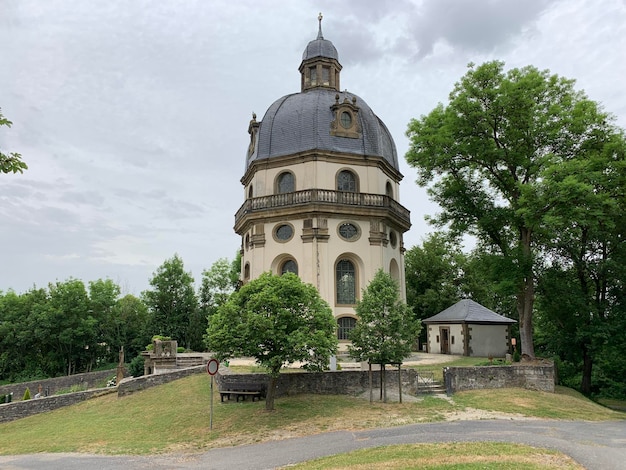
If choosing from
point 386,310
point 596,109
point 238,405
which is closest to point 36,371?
point 238,405

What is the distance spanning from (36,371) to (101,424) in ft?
112

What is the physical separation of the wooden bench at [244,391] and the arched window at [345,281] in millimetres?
12319

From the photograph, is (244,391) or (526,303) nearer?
(244,391)

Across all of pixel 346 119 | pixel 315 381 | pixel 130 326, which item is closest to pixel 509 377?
pixel 315 381

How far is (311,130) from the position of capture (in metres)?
34.7

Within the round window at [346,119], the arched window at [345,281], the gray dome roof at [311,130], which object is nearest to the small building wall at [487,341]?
the arched window at [345,281]

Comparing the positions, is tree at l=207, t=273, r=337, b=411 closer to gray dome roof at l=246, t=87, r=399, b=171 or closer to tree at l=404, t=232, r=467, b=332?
Answer: gray dome roof at l=246, t=87, r=399, b=171

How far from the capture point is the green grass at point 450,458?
10859 millimetres

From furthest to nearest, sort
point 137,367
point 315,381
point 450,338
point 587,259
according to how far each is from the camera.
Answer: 1. point 450,338
2. point 137,367
3. point 587,259
4. point 315,381

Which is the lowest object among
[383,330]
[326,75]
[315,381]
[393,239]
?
[315,381]

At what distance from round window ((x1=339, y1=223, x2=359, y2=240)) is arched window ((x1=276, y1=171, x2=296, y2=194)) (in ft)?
14.4

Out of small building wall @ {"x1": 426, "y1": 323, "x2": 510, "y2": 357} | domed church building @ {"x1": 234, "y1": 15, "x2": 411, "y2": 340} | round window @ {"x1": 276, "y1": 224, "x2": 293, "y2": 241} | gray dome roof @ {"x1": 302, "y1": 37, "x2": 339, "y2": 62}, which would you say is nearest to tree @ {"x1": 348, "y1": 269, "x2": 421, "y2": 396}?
domed church building @ {"x1": 234, "y1": 15, "x2": 411, "y2": 340}

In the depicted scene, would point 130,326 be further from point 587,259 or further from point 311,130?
point 587,259

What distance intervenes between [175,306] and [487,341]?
31257 mm
